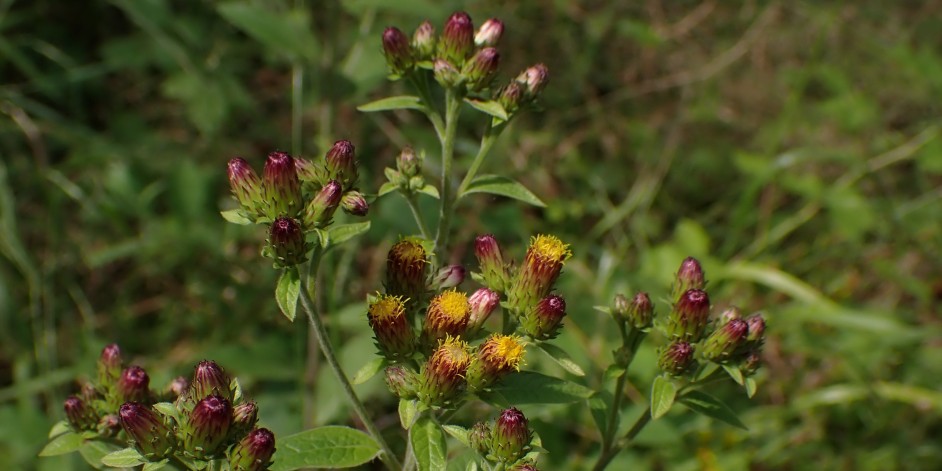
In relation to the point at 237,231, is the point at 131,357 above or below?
below

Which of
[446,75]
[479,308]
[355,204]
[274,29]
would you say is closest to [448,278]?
[479,308]

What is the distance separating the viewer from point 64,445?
2510mm

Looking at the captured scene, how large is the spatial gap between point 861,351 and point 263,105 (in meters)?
4.23

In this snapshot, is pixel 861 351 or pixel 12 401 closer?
pixel 12 401

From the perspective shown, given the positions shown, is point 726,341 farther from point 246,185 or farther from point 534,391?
point 246,185

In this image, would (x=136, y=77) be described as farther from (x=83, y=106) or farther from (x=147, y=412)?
(x=147, y=412)

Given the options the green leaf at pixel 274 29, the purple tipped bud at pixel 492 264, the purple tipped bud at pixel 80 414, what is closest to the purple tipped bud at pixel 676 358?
the purple tipped bud at pixel 492 264

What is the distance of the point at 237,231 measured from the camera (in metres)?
5.00

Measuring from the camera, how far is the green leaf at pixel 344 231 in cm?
236

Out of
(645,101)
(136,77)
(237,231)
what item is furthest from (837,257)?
(136,77)

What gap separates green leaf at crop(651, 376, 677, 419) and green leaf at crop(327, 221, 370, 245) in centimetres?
90

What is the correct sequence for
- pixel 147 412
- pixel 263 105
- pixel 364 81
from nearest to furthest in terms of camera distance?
pixel 147 412
pixel 364 81
pixel 263 105

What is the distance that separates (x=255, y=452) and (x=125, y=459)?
35 centimetres

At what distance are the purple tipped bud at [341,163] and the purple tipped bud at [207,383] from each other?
595 millimetres
